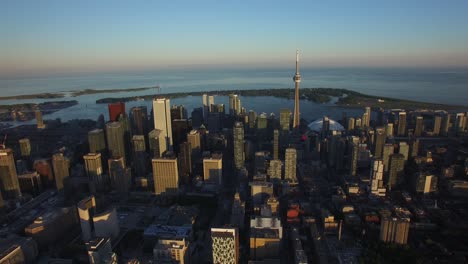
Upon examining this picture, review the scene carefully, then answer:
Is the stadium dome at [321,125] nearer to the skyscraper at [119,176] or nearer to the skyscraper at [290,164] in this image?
the skyscraper at [290,164]

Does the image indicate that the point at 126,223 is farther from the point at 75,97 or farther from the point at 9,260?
the point at 75,97

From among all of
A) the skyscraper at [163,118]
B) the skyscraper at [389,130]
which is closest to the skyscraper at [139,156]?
the skyscraper at [163,118]

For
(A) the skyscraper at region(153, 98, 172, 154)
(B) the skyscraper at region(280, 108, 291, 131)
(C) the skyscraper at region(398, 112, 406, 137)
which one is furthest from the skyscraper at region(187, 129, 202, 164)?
(C) the skyscraper at region(398, 112, 406, 137)

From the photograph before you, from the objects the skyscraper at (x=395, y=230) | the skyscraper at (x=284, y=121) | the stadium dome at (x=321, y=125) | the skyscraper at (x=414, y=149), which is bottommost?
the skyscraper at (x=395, y=230)

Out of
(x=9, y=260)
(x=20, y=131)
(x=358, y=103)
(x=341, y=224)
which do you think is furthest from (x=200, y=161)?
(x=358, y=103)

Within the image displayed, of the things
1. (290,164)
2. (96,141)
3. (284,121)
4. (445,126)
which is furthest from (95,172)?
(445,126)

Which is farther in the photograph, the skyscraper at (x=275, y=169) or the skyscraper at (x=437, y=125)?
the skyscraper at (x=437, y=125)

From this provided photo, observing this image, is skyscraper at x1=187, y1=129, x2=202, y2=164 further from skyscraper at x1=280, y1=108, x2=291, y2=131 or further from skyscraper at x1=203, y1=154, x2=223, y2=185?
skyscraper at x1=280, y1=108, x2=291, y2=131
